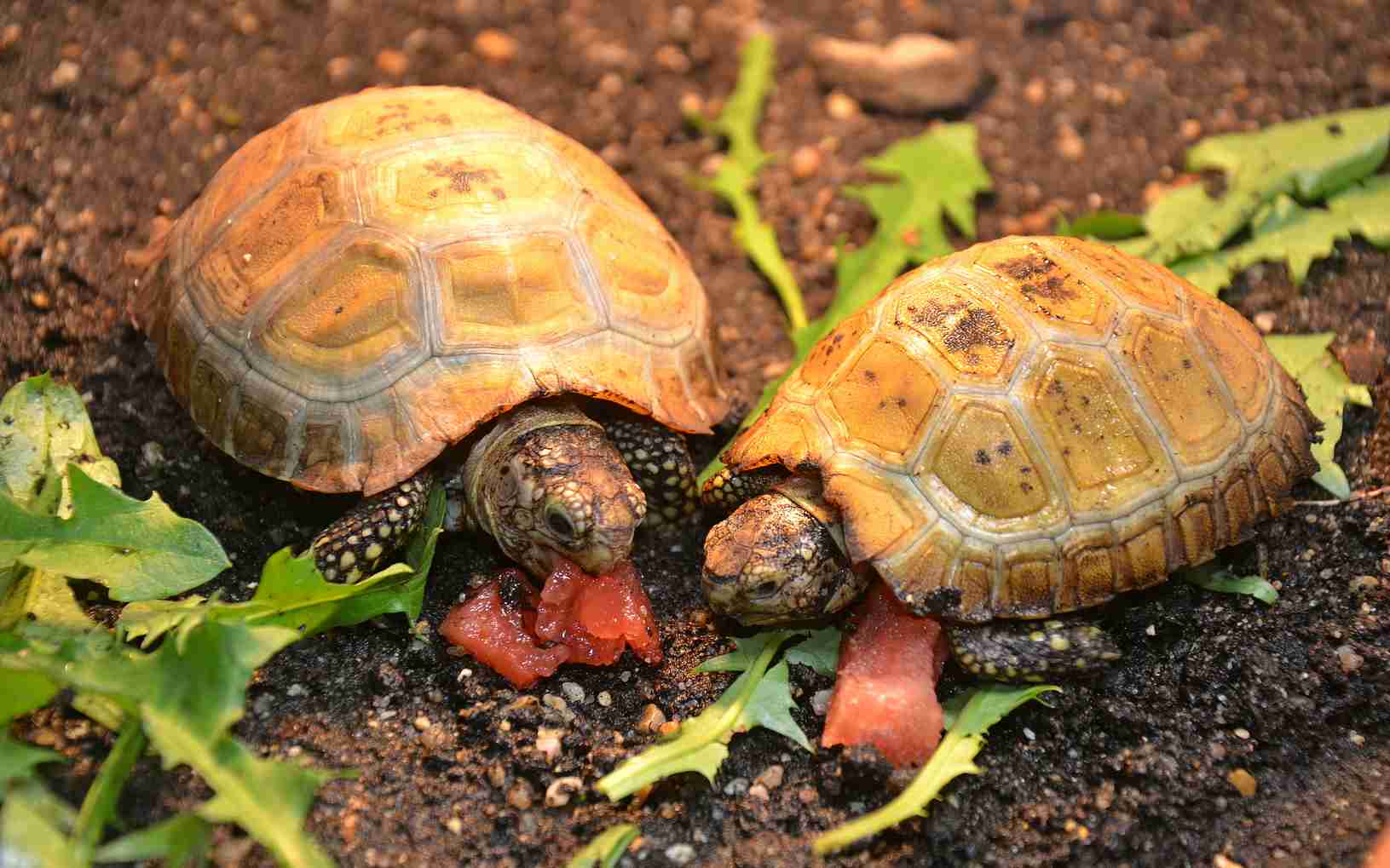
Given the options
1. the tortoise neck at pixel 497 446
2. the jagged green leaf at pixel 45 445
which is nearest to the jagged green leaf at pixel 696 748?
the tortoise neck at pixel 497 446

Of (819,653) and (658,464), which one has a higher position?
(658,464)

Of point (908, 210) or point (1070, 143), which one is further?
point (1070, 143)

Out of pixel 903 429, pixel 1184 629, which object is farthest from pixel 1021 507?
pixel 1184 629

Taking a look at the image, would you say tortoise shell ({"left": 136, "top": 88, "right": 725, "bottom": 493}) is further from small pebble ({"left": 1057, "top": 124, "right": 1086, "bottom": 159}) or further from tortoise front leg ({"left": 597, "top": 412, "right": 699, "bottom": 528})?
small pebble ({"left": 1057, "top": 124, "right": 1086, "bottom": 159})

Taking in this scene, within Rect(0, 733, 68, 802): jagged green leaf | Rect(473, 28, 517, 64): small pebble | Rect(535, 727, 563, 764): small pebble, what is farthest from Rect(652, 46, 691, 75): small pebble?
Rect(0, 733, 68, 802): jagged green leaf

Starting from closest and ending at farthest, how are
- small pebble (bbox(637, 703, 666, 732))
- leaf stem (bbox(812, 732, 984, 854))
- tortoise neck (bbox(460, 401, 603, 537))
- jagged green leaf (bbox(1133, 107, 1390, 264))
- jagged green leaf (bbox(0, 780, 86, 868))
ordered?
1. jagged green leaf (bbox(0, 780, 86, 868))
2. leaf stem (bbox(812, 732, 984, 854))
3. small pebble (bbox(637, 703, 666, 732))
4. tortoise neck (bbox(460, 401, 603, 537))
5. jagged green leaf (bbox(1133, 107, 1390, 264))

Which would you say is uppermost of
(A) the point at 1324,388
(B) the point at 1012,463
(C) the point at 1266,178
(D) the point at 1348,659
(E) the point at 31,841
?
(C) the point at 1266,178

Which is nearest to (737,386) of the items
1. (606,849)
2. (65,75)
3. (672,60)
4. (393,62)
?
(606,849)

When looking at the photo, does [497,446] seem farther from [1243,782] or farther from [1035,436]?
[1243,782]

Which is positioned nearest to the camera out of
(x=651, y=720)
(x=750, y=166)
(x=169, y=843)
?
(x=169, y=843)
